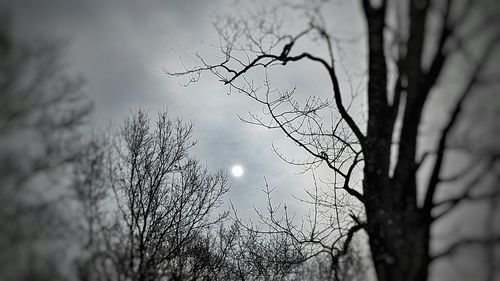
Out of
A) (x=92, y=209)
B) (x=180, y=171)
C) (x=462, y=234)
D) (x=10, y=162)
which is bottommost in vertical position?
(x=10, y=162)

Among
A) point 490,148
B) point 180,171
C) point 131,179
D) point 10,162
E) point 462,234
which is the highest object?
point 180,171

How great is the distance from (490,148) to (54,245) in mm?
4252

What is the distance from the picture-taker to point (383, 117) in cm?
400

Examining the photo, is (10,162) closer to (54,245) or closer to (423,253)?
(54,245)

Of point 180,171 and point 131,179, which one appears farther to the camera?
point 180,171

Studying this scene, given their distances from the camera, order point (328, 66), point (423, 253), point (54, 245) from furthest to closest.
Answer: point (328, 66), point (423, 253), point (54, 245)

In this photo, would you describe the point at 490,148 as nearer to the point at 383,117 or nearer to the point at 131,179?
the point at 383,117

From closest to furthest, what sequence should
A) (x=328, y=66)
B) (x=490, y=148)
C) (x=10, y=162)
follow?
(x=10, y=162)
(x=490, y=148)
(x=328, y=66)

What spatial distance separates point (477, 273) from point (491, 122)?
1590 millimetres

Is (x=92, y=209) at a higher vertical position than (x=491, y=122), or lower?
lower

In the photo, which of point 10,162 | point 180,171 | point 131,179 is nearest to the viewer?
point 10,162

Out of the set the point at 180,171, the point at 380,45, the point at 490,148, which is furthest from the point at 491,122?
the point at 180,171

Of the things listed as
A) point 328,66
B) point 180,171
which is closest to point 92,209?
point 328,66

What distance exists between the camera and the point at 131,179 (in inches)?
361
